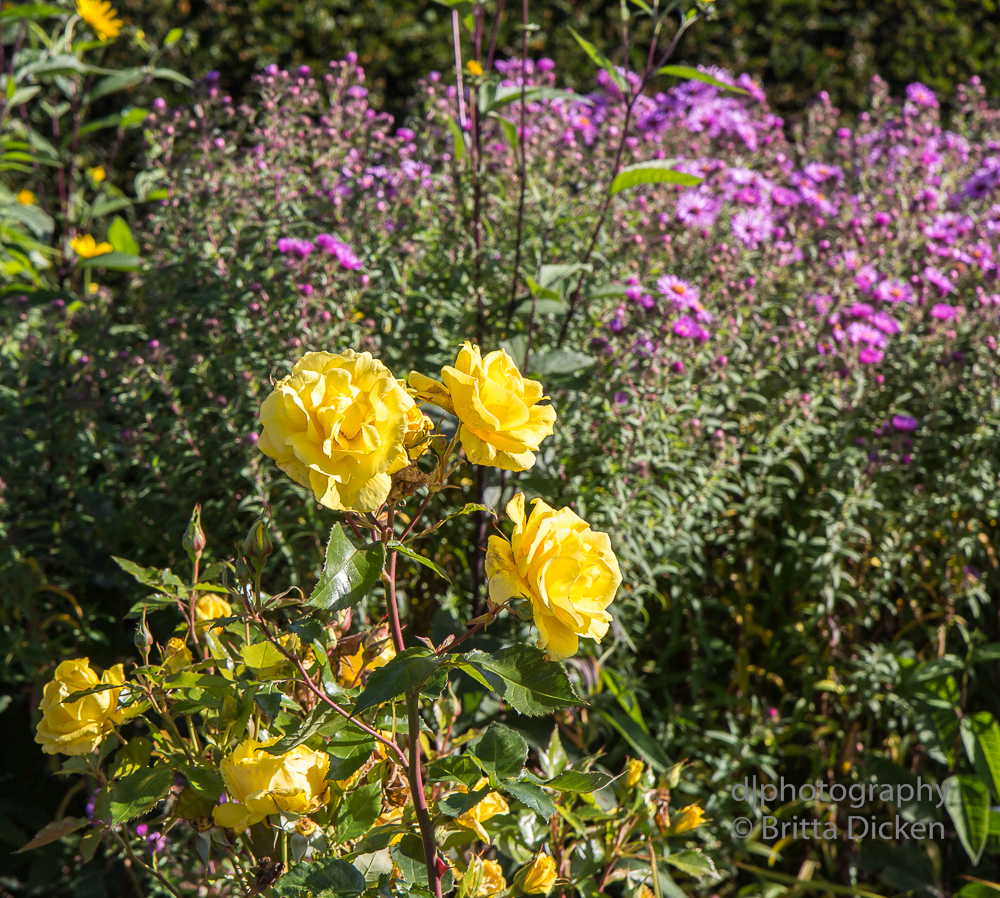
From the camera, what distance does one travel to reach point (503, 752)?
3.15ft

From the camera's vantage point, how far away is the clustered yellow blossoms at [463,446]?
2.56 ft

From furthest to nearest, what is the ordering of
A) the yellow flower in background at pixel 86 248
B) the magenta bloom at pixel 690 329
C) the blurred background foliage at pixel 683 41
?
the blurred background foliage at pixel 683 41, the yellow flower in background at pixel 86 248, the magenta bloom at pixel 690 329

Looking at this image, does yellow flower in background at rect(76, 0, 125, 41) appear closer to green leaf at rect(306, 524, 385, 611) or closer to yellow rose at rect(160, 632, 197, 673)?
yellow rose at rect(160, 632, 197, 673)

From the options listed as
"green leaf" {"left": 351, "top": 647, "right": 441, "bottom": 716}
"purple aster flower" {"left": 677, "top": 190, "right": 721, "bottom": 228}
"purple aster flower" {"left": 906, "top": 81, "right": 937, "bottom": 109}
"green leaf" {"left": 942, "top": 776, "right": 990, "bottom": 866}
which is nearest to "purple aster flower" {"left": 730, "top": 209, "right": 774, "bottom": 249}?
"purple aster flower" {"left": 677, "top": 190, "right": 721, "bottom": 228}

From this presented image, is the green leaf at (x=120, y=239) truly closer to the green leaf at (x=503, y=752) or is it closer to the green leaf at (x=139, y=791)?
the green leaf at (x=139, y=791)

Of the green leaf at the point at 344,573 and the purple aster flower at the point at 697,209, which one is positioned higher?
the green leaf at the point at 344,573

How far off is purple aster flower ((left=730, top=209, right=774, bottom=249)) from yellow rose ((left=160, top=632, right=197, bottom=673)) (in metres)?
2.02

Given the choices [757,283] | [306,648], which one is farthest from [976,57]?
[306,648]

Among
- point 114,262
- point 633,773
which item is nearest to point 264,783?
point 633,773

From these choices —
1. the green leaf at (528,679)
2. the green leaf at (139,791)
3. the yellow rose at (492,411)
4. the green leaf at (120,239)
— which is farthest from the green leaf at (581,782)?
the green leaf at (120,239)

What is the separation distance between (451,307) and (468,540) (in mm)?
568

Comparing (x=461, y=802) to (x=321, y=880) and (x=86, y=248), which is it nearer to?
(x=321, y=880)

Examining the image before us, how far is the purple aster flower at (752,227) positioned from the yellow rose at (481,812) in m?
1.91

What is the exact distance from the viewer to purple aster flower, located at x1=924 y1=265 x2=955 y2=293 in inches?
98.2
